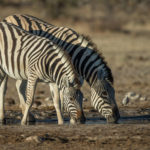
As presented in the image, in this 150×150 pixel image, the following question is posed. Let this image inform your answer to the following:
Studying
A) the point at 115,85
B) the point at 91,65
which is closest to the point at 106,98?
the point at 91,65

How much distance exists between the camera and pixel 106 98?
8398mm

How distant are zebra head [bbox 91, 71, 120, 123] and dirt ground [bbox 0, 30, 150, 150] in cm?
25

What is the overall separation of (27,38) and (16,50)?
278mm

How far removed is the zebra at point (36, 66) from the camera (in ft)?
26.0

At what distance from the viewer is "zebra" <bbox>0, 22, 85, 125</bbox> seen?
7922 millimetres

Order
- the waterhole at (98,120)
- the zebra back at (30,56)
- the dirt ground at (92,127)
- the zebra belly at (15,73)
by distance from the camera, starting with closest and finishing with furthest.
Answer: the dirt ground at (92,127)
the zebra back at (30,56)
the zebra belly at (15,73)
the waterhole at (98,120)

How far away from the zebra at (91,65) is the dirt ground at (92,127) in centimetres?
35

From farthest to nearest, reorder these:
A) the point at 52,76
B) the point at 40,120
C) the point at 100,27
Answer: the point at 100,27, the point at 40,120, the point at 52,76

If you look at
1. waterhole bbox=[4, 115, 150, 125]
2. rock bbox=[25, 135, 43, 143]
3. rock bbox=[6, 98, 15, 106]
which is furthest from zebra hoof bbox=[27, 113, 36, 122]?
rock bbox=[25, 135, 43, 143]

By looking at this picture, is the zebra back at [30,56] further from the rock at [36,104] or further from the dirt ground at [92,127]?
the rock at [36,104]

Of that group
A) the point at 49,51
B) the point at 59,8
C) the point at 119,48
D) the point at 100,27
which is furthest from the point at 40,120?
the point at 59,8

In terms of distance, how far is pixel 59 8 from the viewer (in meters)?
33.1

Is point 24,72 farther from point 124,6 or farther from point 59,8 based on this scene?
point 59,8

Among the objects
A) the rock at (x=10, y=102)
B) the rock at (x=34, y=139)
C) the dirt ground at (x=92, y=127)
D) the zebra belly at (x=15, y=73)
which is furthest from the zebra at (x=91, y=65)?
the rock at (x=34, y=139)
